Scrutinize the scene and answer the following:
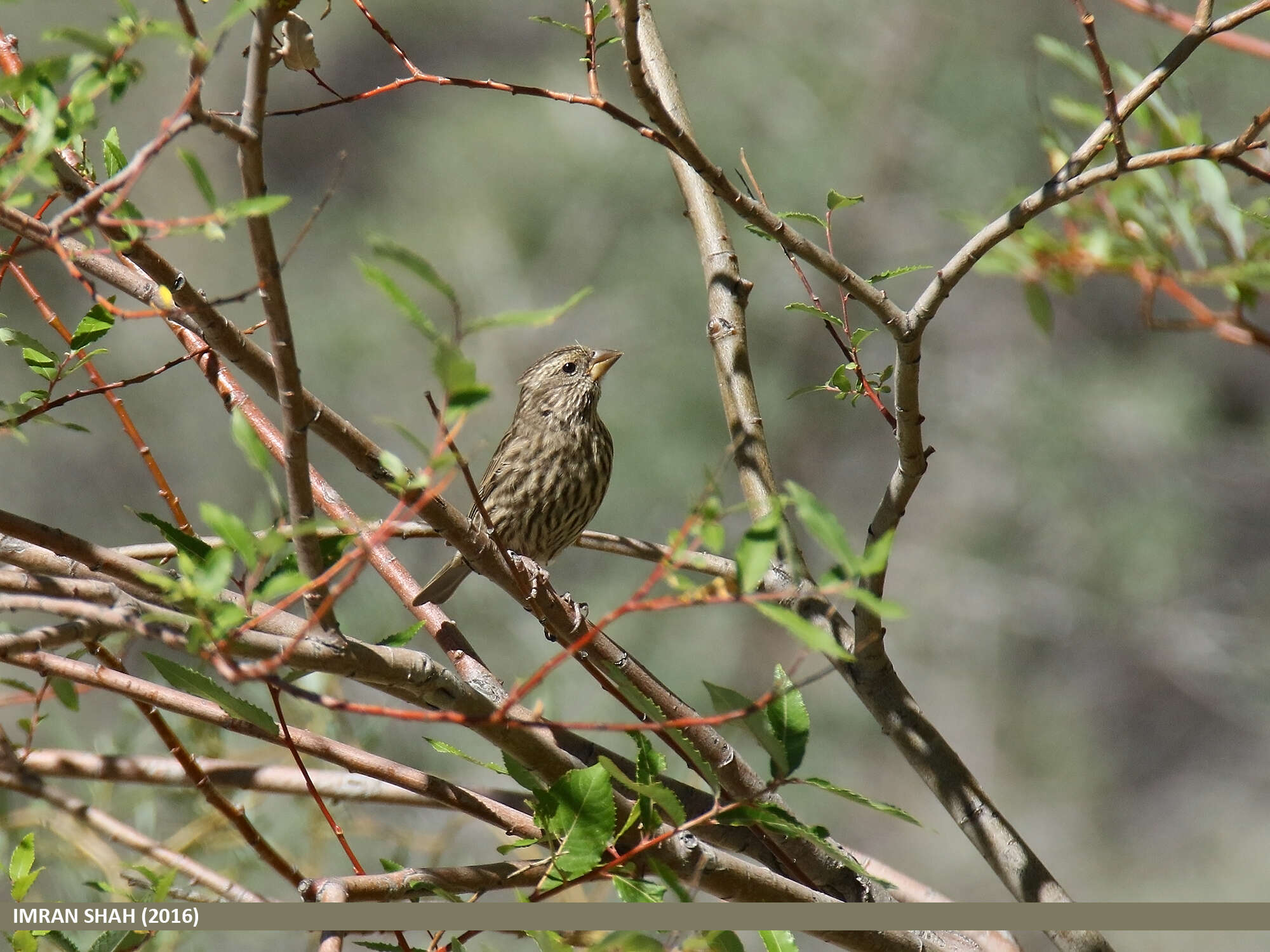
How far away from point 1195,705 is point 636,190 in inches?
221

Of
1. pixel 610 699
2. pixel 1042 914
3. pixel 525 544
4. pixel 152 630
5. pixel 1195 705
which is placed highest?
pixel 1195 705

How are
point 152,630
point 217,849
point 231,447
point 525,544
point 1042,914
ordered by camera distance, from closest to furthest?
point 152,630, point 1042,914, point 217,849, point 525,544, point 231,447

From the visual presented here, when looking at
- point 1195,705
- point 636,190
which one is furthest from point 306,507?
point 1195,705

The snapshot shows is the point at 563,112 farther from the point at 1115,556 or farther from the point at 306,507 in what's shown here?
the point at 306,507

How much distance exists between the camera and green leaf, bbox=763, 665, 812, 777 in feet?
4.42

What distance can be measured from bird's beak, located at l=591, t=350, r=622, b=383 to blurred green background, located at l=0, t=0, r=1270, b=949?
369 centimetres

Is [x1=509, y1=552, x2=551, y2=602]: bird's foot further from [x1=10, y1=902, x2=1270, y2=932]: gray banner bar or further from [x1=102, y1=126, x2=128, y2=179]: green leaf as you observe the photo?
[x1=102, y1=126, x2=128, y2=179]: green leaf

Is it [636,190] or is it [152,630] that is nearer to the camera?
[152,630]

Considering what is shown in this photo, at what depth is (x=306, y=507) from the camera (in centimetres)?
121

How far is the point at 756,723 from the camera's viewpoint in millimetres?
1344

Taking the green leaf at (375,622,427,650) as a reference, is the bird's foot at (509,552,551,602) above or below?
above

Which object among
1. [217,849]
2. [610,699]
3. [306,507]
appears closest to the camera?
[306,507]

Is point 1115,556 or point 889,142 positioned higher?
point 889,142

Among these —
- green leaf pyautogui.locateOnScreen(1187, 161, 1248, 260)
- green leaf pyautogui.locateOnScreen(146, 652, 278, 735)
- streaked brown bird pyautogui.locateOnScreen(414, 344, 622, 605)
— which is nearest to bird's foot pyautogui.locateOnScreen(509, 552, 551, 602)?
green leaf pyautogui.locateOnScreen(146, 652, 278, 735)
